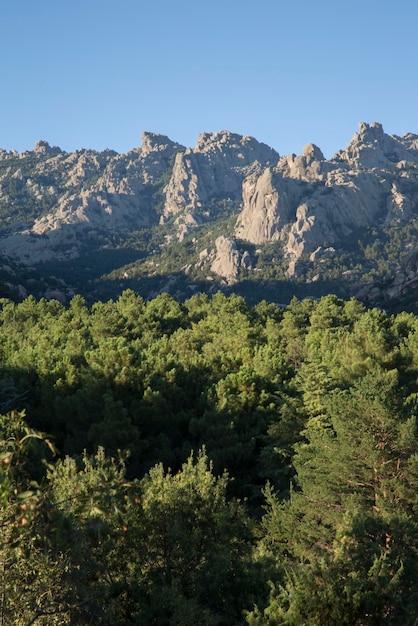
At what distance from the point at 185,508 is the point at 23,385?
23876 millimetres

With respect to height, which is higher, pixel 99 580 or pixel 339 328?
pixel 339 328

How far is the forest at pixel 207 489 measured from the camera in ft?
35.8

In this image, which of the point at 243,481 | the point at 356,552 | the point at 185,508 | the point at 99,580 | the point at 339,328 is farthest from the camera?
the point at 339,328

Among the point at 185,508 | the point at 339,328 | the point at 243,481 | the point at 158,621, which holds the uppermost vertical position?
the point at 339,328

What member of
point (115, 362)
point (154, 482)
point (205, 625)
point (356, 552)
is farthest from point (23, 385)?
point (356, 552)

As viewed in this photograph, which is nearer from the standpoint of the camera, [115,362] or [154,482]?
[154,482]

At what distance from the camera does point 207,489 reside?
18.8 meters

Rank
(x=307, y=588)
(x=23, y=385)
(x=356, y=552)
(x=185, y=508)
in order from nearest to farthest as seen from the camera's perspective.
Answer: (x=307, y=588) < (x=356, y=552) < (x=185, y=508) < (x=23, y=385)

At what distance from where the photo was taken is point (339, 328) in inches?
2373

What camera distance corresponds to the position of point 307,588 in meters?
12.2

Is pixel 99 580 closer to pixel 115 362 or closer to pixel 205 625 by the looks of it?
pixel 205 625

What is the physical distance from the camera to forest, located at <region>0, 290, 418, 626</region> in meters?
10.9

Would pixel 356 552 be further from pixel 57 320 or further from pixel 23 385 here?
pixel 57 320

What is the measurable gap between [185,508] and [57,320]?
5422cm
